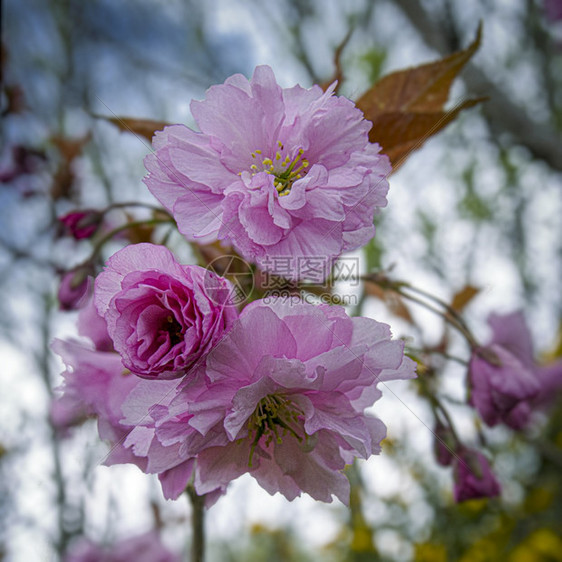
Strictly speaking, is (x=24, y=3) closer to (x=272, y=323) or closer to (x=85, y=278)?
(x=85, y=278)

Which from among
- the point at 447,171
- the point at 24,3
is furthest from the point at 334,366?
the point at 24,3

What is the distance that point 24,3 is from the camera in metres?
2.29

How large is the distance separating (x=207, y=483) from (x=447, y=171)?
2209 millimetres

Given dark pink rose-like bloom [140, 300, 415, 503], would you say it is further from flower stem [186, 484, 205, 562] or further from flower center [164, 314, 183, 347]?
flower stem [186, 484, 205, 562]

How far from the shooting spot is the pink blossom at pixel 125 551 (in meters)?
1.71

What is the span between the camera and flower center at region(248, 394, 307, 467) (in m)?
0.50

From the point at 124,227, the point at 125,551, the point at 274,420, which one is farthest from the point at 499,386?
the point at 125,551

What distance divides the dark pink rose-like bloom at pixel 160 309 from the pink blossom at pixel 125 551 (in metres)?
1.60

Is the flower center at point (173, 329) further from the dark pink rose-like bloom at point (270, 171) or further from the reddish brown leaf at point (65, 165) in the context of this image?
the reddish brown leaf at point (65, 165)

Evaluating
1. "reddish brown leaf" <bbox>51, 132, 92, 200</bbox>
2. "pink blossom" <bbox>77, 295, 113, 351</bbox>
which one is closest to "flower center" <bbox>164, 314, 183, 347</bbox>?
"pink blossom" <bbox>77, 295, 113, 351</bbox>

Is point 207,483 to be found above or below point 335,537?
above

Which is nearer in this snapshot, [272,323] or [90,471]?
[272,323]

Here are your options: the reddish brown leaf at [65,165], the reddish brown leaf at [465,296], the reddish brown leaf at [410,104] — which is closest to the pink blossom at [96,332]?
the reddish brown leaf at [410,104]

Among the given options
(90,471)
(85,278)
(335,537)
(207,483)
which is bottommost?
(335,537)
